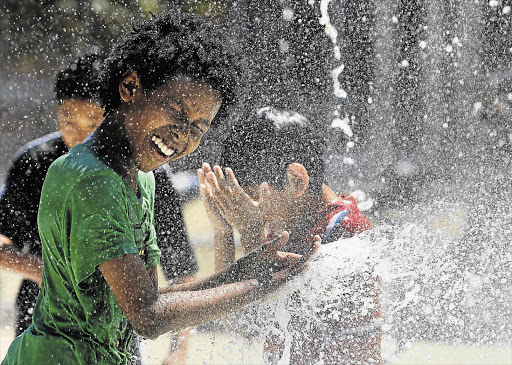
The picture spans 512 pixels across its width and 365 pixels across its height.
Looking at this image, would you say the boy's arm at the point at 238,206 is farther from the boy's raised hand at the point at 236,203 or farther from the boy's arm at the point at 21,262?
the boy's arm at the point at 21,262

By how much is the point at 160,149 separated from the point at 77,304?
1.42 ft

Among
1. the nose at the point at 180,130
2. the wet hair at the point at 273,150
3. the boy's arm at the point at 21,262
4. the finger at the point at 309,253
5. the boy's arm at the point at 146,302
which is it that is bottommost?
the boy's arm at the point at 146,302

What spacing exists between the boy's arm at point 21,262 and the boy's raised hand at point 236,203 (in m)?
0.79

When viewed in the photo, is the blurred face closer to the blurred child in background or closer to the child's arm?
the blurred child in background

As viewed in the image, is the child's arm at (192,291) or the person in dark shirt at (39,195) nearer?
the child's arm at (192,291)

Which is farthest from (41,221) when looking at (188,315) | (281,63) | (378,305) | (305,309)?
(281,63)

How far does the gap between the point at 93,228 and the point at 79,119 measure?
1447 millimetres

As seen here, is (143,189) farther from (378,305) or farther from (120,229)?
(378,305)

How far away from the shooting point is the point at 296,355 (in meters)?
2.19

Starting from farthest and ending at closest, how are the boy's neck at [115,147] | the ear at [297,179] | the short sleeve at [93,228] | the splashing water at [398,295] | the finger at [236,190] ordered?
the ear at [297,179]
the finger at [236,190]
the splashing water at [398,295]
the boy's neck at [115,147]
the short sleeve at [93,228]

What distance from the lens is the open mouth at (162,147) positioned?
4.82 feet

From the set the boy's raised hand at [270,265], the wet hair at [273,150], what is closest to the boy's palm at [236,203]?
the wet hair at [273,150]

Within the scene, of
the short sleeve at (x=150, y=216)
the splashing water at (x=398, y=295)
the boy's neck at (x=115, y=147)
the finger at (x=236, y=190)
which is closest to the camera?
the boy's neck at (x=115, y=147)

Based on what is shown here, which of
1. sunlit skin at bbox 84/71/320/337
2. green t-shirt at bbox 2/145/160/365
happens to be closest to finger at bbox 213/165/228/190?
sunlit skin at bbox 84/71/320/337
